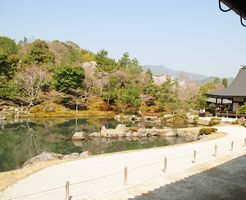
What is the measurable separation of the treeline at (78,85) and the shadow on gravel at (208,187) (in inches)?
1134

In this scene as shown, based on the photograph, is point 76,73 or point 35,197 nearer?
point 35,197

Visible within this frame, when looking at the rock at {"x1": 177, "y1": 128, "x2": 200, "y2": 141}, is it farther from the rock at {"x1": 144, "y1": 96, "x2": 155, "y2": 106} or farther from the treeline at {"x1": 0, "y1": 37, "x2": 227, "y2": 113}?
the rock at {"x1": 144, "y1": 96, "x2": 155, "y2": 106}

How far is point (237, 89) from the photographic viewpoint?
3691 centimetres

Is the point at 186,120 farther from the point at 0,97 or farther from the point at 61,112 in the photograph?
the point at 0,97

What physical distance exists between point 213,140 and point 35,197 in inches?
558

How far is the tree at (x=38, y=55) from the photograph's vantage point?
47.6 m

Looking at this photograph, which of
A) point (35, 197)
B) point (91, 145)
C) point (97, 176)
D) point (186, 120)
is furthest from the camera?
point (186, 120)

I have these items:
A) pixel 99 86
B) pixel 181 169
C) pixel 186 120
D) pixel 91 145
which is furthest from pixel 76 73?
pixel 181 169

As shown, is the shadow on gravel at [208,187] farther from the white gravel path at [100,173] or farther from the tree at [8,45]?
the tree at [8,45]

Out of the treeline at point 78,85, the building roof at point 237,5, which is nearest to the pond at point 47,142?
the treeline at point 78,85

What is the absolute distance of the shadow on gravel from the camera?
8.92 m

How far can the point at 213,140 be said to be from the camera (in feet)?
66.1

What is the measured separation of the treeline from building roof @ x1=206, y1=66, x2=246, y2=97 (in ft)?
10.4

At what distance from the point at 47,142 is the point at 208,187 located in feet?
48.2
